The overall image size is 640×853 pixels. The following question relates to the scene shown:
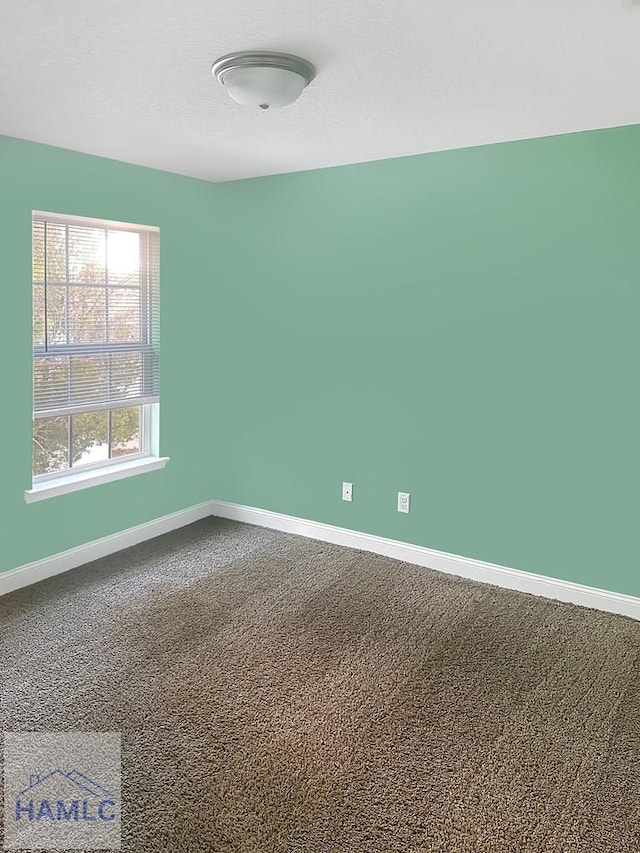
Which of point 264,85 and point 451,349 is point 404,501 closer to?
point 451,349

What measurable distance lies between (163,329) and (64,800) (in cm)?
301

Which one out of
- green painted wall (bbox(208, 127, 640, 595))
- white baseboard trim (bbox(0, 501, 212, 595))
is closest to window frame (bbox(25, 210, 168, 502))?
white baseboard trim (bbox(0, 501, 212, 595))

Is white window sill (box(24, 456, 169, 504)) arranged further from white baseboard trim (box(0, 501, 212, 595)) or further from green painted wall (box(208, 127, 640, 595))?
green painted wall (box(208, 127, 640, 595))

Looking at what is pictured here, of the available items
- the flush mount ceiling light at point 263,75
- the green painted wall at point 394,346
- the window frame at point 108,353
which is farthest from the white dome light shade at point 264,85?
the window frame at point 108,353

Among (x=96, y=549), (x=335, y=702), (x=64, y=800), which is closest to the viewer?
(x=64, y=800)

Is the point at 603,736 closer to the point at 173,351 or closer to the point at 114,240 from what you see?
the point at 173,351

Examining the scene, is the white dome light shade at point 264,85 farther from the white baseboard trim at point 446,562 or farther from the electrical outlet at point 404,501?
the white baseboard trim at point 446,562

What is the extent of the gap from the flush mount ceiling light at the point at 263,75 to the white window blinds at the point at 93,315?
1756 mm

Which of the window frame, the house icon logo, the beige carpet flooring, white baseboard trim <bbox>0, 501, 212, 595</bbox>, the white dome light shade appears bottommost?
the house icon logo

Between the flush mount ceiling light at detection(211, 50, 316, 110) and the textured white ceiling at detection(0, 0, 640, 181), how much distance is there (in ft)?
0.19

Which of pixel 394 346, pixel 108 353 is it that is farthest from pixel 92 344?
pixel 394 346

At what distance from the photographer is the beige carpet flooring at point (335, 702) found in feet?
7.25

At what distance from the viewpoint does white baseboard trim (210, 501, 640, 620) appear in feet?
12.1

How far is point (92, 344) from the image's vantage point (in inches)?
169
